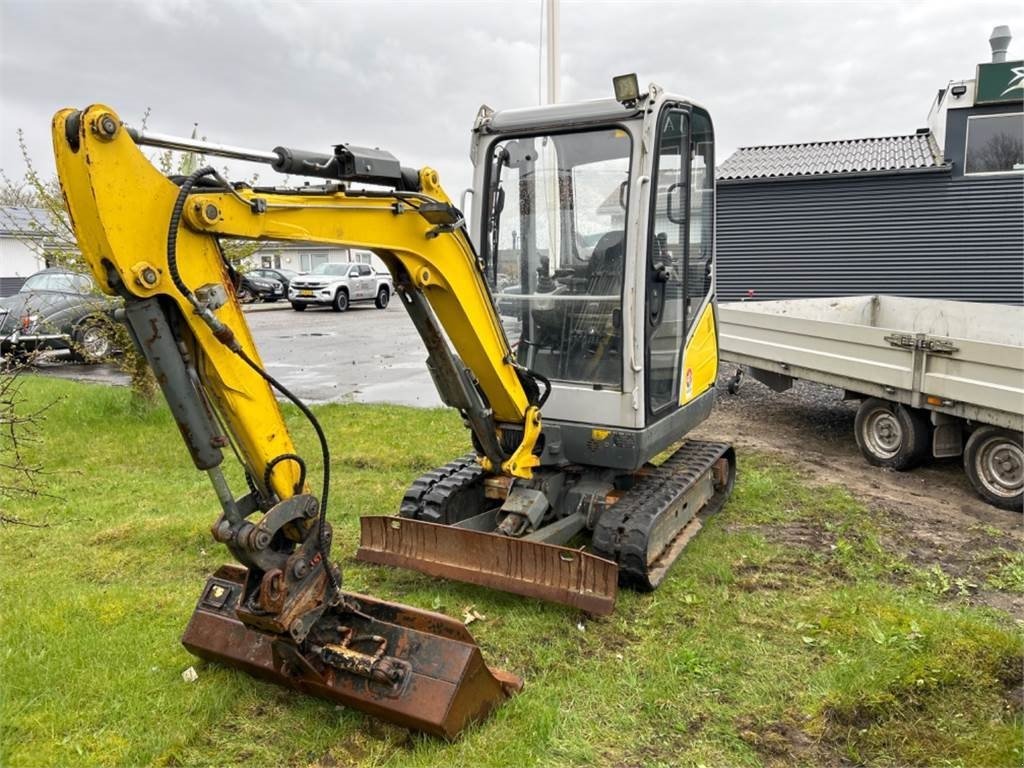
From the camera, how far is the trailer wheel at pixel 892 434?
6516 mm

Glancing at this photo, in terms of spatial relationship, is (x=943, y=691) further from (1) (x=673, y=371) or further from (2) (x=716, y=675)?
(1) (x=673, y=371)

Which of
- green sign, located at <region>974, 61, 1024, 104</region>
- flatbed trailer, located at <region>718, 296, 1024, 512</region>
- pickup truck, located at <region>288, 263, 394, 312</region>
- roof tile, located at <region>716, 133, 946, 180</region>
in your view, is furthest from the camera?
pickup truck, located at <region>288, 263, 394, 312</region>

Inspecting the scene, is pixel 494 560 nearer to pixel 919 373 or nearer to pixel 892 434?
pixel 919 373

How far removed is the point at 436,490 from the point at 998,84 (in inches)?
597

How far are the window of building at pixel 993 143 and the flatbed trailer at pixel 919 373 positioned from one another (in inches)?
308

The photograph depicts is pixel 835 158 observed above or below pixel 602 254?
above

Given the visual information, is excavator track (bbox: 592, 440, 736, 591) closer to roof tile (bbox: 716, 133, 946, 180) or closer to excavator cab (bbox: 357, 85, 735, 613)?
excavator cab (bbox: 357, 85, 735, 613)

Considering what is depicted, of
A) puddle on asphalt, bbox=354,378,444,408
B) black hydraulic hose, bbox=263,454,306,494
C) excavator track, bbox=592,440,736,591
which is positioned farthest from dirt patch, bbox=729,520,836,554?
puddle on asphalt, bbox=354,378,444,408

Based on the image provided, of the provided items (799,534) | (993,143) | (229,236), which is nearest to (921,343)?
(799,534)

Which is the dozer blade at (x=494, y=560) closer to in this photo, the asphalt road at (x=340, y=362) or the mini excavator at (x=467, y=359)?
the mini excavator at (x=467, y=359)

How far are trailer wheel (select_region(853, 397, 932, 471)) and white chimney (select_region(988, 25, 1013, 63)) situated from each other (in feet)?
40.2

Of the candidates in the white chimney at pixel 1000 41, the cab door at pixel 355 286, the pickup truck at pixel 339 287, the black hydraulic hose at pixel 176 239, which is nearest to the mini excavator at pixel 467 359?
the black hydraulic hose at pixel 176 239

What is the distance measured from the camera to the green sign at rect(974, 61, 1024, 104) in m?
14.3

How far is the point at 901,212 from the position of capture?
48.7ft
